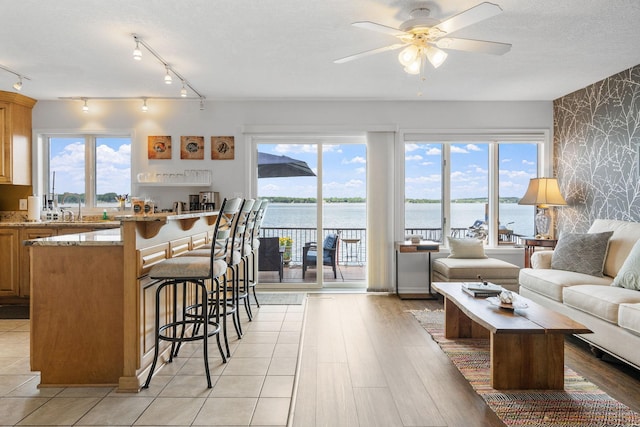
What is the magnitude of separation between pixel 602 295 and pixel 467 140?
2.97 m

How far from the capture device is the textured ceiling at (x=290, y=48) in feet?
9.55

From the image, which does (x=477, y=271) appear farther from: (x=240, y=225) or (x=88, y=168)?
(x=88, y=168)

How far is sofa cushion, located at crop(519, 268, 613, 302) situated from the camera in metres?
3.64

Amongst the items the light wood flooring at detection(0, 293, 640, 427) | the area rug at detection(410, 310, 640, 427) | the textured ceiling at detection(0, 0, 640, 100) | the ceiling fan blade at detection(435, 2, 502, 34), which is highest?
the textured ceiling at detection(0, 0, 640, 100)

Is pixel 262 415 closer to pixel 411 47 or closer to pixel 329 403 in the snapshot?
pixel 329 403

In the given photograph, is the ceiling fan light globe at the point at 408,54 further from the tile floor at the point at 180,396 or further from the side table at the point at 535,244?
the side table at the point at 535,244

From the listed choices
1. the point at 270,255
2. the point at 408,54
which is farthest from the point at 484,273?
the point at 408,54

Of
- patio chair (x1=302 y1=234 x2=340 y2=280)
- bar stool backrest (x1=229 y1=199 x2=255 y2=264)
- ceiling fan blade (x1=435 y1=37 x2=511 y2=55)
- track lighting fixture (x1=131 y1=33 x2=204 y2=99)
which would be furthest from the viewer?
patio chair (x1=302 y1=234 x2=340 y2=280)

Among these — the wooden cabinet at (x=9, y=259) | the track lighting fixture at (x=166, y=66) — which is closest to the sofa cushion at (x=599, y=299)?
the track lighting fixture at (x=166, y=66)

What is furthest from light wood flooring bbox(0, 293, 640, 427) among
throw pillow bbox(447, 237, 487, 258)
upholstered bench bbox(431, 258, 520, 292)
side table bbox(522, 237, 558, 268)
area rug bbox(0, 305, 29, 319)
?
throw pillow bbox(447, 237, 487, 258)

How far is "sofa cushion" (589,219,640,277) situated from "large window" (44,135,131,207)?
5.73 m

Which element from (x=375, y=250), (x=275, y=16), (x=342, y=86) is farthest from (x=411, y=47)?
(x=375, y=250)

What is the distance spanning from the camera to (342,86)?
4855 mm

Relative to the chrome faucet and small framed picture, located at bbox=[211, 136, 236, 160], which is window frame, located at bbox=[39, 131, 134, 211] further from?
small framed picture, located at bbox=[211, 136, 236, 160]
